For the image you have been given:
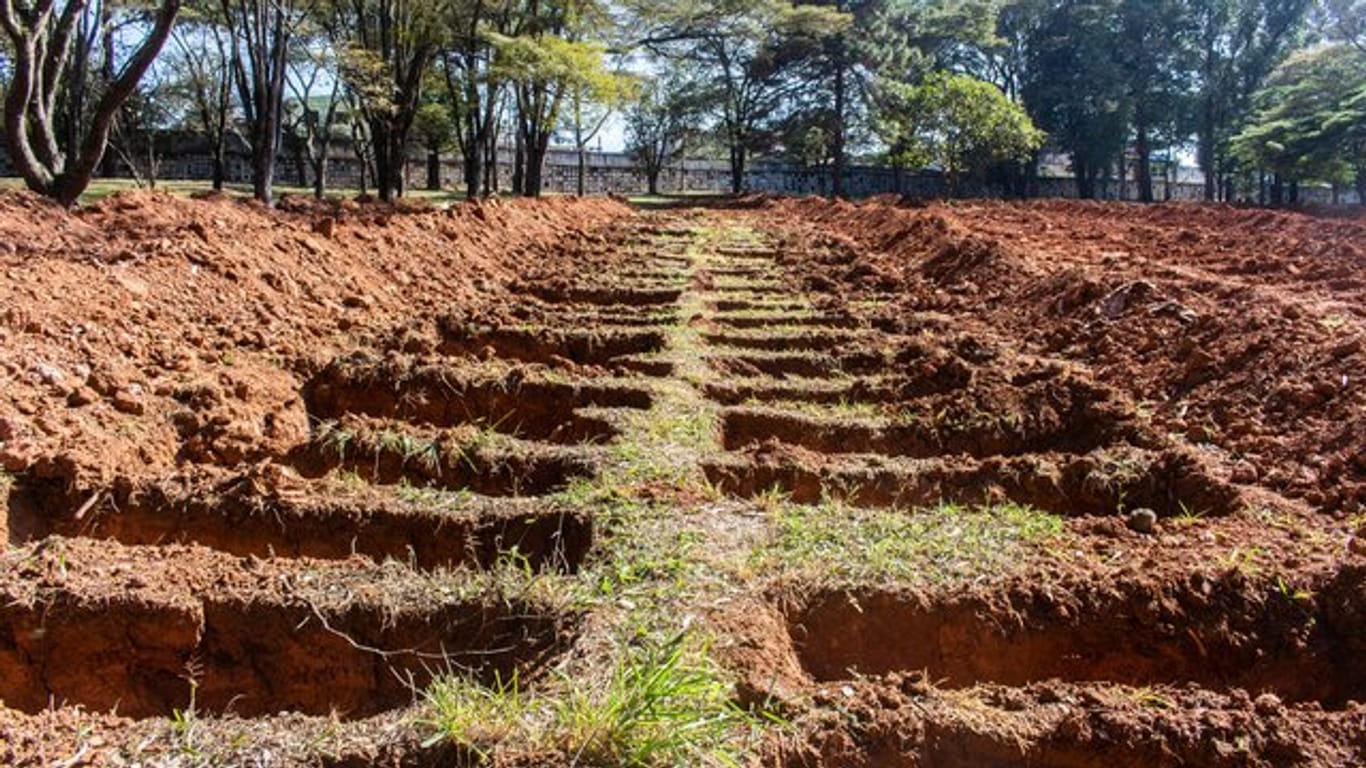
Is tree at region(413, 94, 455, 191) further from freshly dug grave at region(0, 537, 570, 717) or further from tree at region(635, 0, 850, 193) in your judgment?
freshly dug grave at region(0, 537, 570, 717)

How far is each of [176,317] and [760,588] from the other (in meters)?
3.75

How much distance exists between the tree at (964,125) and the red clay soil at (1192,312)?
1530cm

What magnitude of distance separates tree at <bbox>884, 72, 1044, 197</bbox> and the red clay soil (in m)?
15.3

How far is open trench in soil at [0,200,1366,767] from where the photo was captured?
6.95 ft

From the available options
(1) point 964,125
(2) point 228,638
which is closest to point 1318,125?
(1) point 964,125

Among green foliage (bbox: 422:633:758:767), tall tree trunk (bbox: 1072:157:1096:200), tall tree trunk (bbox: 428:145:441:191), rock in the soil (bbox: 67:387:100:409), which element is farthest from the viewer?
tall tree trunk (bbox: 1072:157:1096:200)

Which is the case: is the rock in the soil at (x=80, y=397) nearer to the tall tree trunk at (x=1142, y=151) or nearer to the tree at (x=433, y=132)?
the tree at (x=433, y=132)

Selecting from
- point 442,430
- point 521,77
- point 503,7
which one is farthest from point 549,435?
point 503,7

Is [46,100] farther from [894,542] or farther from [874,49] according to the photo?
[874,49]

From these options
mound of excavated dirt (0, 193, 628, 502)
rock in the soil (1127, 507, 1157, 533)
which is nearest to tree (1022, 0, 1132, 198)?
mound of excavated dirt (0, 193, 628, 502)

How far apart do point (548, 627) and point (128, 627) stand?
1157mm

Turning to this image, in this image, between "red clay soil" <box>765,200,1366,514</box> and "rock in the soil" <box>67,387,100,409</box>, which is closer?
"rock in the soil" <box>67,387,100,409</box>

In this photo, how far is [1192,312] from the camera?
547cm

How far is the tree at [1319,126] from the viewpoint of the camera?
72.2 feet
